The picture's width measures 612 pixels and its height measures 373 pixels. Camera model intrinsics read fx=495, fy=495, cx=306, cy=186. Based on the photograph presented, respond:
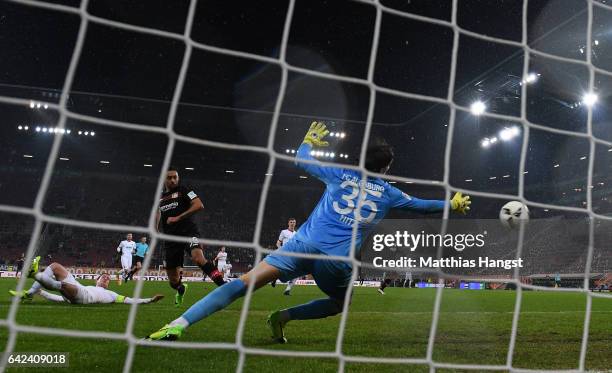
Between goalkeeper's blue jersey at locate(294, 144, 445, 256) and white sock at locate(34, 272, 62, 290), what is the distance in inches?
149

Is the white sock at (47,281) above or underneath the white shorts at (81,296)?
above

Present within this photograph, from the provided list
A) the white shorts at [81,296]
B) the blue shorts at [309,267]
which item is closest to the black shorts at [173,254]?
the white shorts at [81,296]

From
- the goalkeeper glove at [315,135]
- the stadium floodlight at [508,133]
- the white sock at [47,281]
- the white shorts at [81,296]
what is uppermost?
the stadium floodlight at [508,133]

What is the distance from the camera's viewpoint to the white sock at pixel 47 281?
219 inches

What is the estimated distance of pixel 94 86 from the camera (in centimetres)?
2238

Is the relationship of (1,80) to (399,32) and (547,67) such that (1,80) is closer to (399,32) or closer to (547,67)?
(399,32)

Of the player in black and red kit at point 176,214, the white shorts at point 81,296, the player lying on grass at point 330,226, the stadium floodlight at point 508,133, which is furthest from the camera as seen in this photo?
the stadium floodlight at point 508,133

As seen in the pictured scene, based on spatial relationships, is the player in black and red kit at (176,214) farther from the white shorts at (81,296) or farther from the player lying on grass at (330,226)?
the player lying on grass at (330,226)

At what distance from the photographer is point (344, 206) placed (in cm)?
315

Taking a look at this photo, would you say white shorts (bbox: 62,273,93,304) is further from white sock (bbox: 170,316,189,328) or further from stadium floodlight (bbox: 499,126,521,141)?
stadium floodlight (bbox: 499,126,521,141)

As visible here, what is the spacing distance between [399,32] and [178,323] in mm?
13266

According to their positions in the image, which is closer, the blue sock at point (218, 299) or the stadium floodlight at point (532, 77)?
the blue sock at point (218, 299)

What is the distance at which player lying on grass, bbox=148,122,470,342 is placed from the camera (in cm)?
302

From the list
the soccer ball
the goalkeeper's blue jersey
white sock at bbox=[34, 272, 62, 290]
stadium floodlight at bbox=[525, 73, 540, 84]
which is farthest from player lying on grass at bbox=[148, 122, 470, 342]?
stadium floodlight at bbox=[525, 73, 540, 84]
